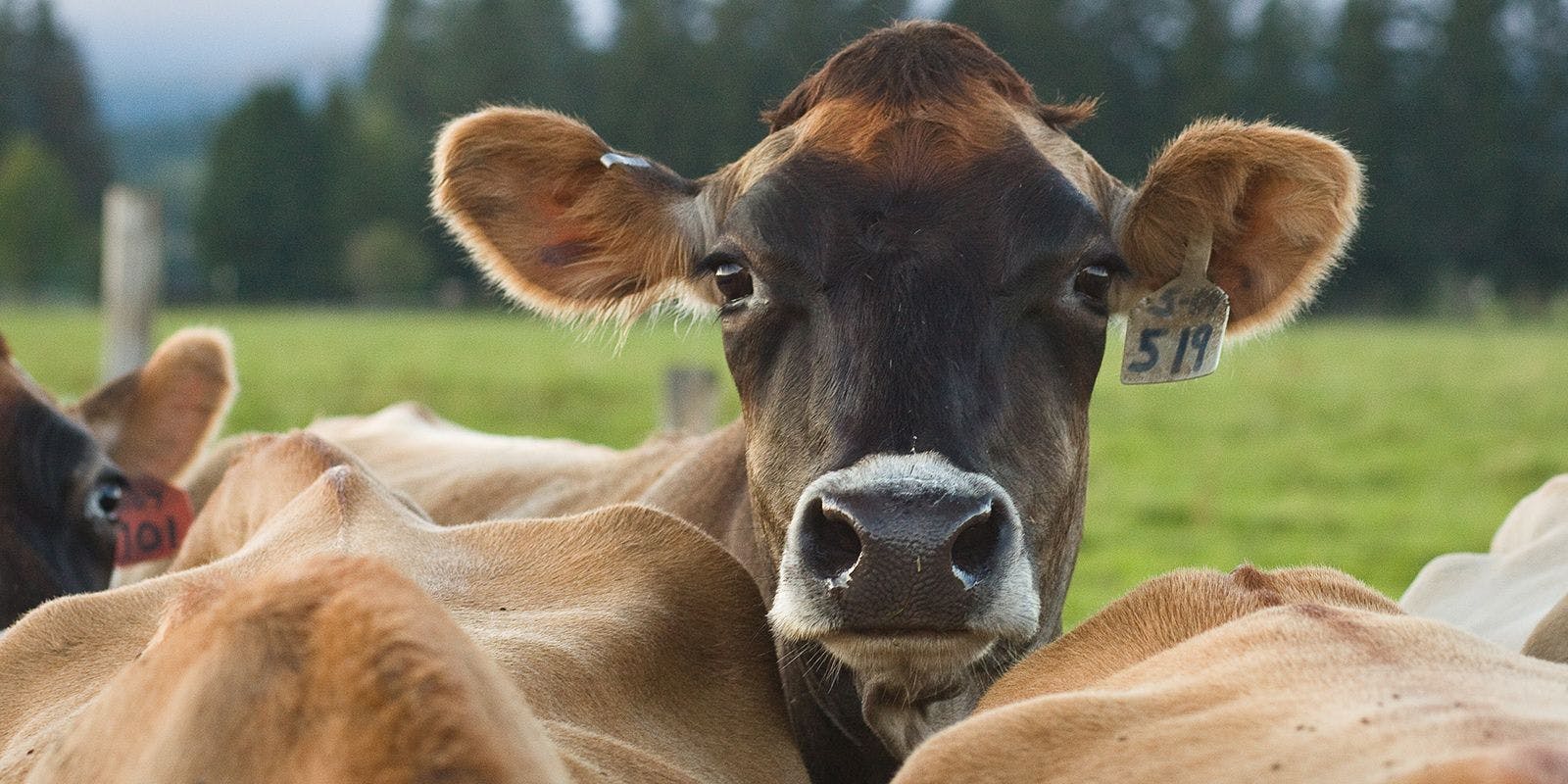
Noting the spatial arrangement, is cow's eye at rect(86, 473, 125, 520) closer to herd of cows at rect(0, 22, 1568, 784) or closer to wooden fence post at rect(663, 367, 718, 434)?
herd of cows at rect(0, 22, 1568, 784)

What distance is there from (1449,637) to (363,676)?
4.97 ft

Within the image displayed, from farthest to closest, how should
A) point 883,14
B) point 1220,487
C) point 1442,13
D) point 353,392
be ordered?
point 1442,13 < point 353,392 < point 1220,487 < point 883,14

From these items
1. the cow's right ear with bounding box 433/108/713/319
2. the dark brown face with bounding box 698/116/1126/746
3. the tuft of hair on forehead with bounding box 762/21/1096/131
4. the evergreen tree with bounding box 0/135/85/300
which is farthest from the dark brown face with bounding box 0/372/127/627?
the evergreen tree with bounding box 0/135/85/300

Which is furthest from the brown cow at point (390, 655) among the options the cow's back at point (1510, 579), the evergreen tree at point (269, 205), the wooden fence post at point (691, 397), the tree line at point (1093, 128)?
the evergreen tree at point (269, 205)

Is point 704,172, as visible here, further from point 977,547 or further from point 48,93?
point 977,547

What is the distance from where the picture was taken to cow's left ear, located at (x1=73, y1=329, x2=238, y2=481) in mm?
5555

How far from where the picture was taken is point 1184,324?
159 inches

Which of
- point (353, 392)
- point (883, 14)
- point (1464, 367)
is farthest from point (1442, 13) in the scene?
point (883, 14)

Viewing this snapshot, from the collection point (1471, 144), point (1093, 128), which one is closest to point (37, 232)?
point (1093, 128)

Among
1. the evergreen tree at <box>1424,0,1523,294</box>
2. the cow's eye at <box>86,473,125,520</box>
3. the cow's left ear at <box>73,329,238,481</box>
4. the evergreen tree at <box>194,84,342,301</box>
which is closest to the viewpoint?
the cow's eye at <box>86,473,125,520</box>

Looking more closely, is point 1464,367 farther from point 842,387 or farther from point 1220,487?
point 842,387

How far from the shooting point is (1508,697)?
6.81 feet

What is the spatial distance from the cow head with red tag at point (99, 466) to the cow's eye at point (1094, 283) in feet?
8.71

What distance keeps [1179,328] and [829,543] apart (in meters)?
1.44
